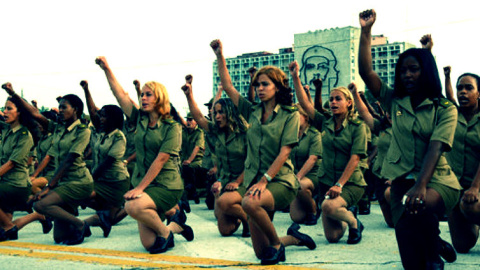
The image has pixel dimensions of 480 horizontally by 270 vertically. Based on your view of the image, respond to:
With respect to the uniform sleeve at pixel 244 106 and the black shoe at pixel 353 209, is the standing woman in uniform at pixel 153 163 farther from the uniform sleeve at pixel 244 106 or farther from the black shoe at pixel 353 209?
the black shoe at pixel 353 209

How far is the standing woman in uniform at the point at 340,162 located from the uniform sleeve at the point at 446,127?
2.71 meters

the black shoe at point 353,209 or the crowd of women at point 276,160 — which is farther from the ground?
the crowd of women at point 276,160

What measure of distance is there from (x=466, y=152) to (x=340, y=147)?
1.73 metres

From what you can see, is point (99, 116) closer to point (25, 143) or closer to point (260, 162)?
point (25, 143)

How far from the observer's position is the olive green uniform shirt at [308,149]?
903 cm

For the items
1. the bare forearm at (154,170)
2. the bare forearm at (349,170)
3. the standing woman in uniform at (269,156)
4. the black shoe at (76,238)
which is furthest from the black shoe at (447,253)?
the black shoe at (76,238)

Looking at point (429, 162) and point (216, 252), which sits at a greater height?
point (429, 162)

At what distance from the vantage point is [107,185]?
828cm

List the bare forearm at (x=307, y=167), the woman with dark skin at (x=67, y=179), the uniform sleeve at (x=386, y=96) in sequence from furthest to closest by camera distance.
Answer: the bare forearm at (x=307, y=167), the woman with dark skin at (x=67, y=179), the uniform sleeve at (x=386, y=96)

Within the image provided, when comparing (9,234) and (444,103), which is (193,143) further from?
(444,103)

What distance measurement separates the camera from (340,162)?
7676 mm

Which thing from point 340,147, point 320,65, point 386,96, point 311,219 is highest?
point 320,65

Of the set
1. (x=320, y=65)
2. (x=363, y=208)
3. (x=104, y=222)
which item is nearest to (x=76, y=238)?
(x=104, y=222)

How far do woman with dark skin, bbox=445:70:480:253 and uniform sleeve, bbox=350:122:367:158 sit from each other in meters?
1.26
